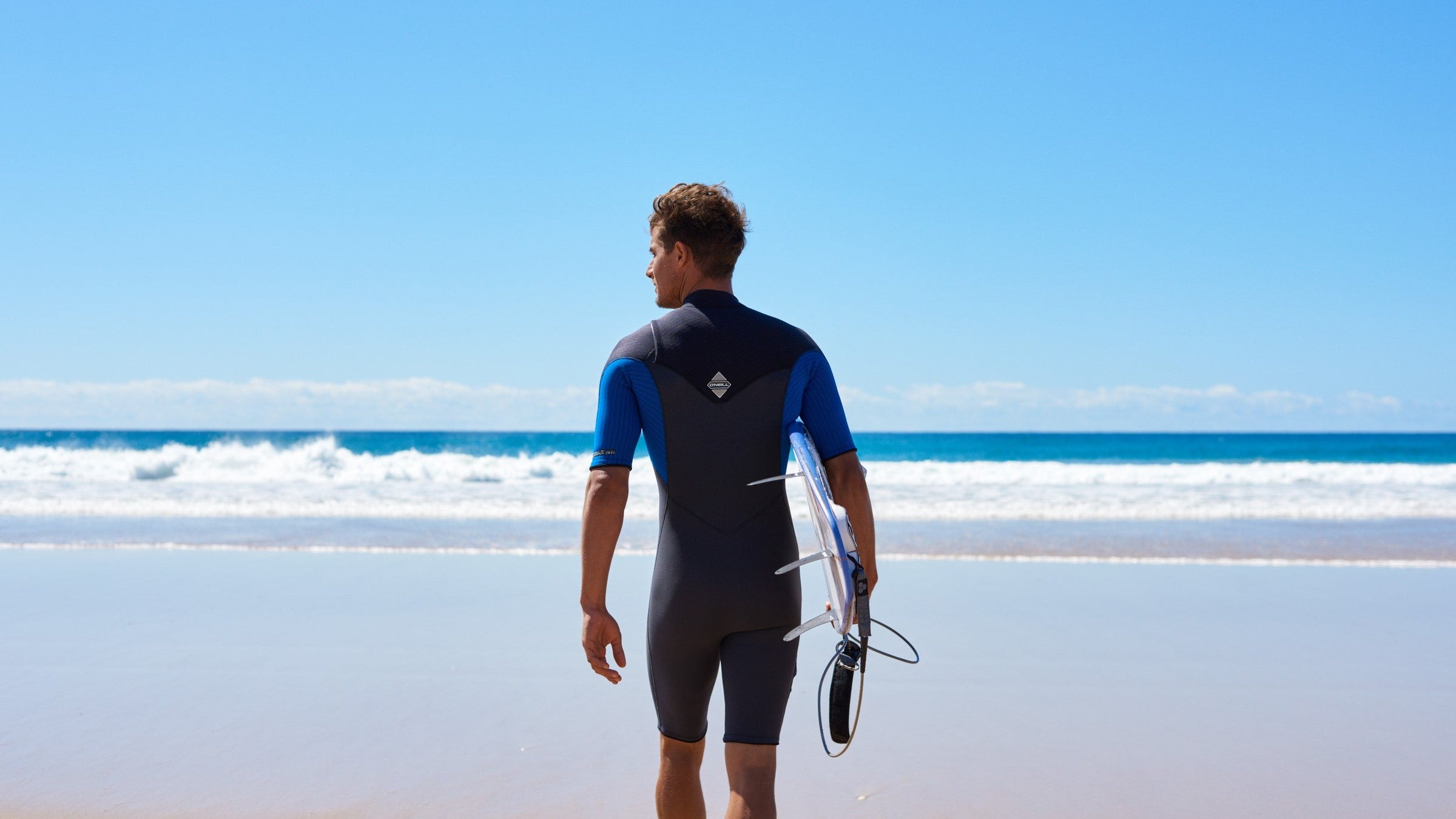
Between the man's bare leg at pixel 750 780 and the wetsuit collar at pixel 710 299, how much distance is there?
2.99ft

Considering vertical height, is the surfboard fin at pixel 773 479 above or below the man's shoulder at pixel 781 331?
below

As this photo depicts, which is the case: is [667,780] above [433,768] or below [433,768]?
above

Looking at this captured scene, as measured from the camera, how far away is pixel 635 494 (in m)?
16.2

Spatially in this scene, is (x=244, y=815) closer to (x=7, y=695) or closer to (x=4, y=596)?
(x=7, y=695)

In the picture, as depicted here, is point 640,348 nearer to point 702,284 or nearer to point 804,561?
point 702,284

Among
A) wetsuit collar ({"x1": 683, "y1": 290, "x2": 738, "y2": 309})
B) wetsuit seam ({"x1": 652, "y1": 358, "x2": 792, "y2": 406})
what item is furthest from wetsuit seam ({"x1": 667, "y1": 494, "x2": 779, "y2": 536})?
wetsuit collar ({"x1": 683, "y1": 290, "x2": 738, "y2": 309})

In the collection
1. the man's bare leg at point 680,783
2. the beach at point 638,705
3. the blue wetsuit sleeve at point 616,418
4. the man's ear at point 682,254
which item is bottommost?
the beach at point 638,705

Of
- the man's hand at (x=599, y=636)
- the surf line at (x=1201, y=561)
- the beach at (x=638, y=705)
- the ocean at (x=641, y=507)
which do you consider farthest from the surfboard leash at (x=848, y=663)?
the ocean at (x=641, y=507)

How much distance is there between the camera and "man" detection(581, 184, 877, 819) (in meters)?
1.99

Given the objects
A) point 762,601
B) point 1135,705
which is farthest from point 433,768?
point 1135,705

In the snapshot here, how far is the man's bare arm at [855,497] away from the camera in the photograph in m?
1.98

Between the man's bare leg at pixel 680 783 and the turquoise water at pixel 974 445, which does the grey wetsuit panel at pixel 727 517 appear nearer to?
the man's bare leg at pixel 680 783

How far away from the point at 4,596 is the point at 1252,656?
805 centimetres

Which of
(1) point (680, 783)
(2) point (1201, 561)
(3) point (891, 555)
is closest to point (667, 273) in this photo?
(1) point (680, 783)
